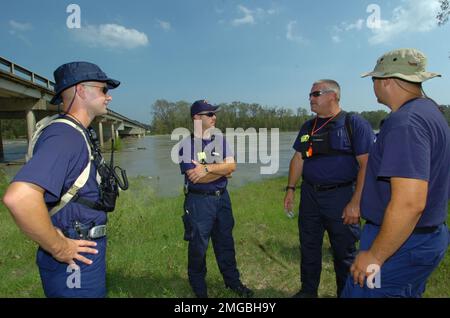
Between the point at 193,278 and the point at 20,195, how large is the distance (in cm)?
249

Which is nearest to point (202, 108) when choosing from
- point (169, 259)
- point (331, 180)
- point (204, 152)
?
point (204, 152)

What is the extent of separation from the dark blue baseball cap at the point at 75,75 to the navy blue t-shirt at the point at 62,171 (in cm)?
39

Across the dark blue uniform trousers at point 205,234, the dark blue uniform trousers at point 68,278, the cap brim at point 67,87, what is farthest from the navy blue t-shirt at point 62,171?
the dark blue uniform trousers at point 205,234

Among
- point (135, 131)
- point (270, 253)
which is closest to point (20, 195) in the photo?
point (270, 253)

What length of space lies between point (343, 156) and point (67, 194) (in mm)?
2735

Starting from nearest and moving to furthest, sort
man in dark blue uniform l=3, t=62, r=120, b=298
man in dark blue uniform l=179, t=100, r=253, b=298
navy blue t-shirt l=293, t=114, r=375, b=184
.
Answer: man in dark blue uniform l=3, t=62, r=120, b=298, navy blue t-shirt l=293, t=114, r=375, b=184, man in dark blue uniform l=179, t=100, r=253, b=298

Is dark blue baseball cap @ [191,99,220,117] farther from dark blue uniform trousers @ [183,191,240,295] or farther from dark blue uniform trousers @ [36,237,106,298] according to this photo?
dark blue uniform trousers @ [36,237,106,298]

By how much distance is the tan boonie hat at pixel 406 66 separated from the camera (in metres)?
2.08

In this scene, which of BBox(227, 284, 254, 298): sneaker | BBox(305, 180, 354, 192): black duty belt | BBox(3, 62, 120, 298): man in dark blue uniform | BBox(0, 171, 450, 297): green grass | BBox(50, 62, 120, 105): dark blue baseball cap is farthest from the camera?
BBox(0, 171, 450, 297): green grass

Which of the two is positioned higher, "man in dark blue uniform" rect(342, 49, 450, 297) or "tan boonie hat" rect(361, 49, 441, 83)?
"tan boonie hat" rect(361, 49, 441, 83)

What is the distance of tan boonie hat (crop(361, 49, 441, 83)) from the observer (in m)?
2.08

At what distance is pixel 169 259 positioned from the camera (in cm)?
485

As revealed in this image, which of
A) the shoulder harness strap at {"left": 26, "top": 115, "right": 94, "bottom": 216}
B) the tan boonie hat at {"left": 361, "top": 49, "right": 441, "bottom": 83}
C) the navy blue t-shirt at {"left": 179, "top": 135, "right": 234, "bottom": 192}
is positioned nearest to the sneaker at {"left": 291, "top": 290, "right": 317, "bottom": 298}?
the navy blue t-shirt at {"left": 179, "top": 135, "right": 234, "bottom": 192}

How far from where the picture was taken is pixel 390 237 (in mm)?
1873
